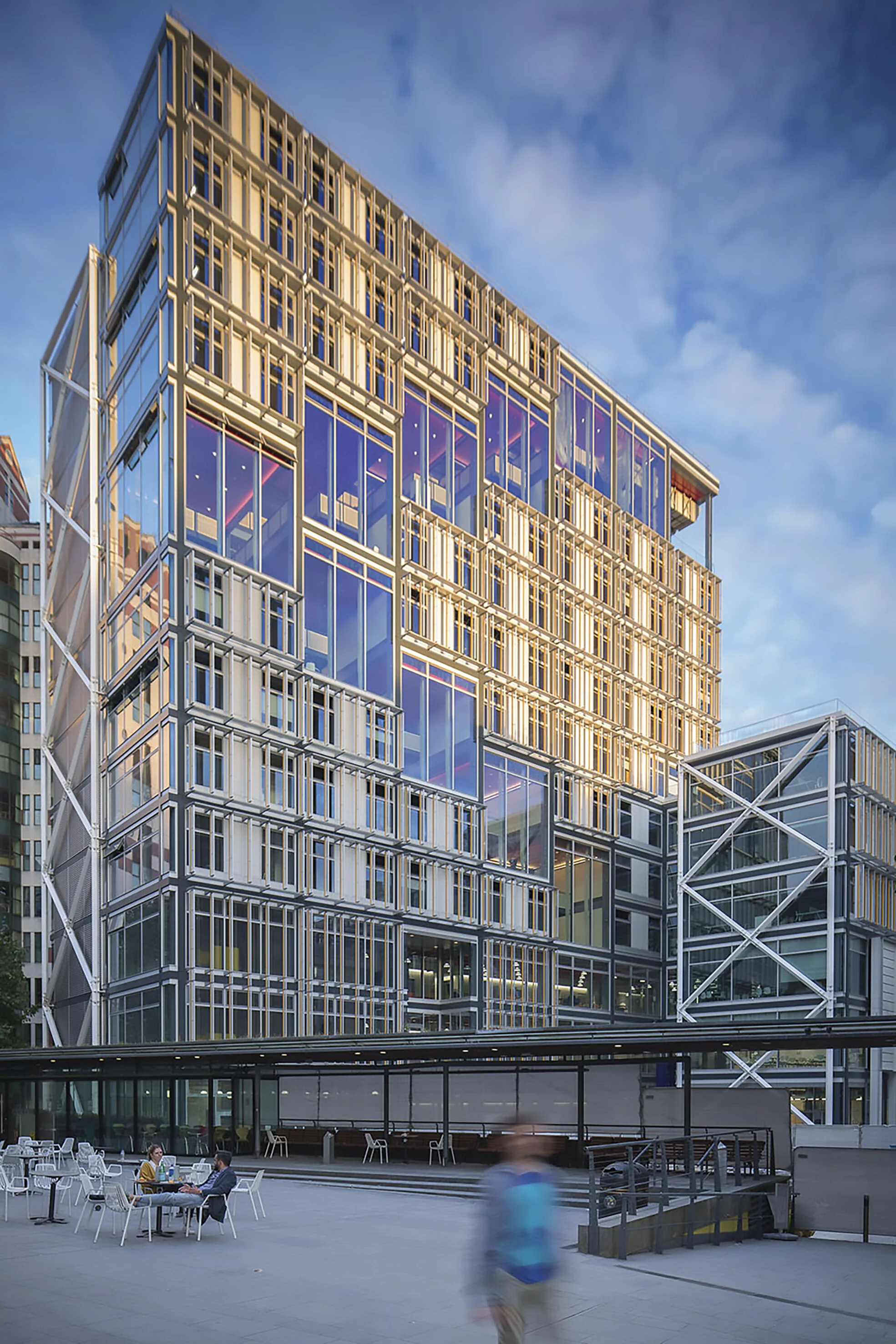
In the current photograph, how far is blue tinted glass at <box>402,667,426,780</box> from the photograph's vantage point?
58.6 meters

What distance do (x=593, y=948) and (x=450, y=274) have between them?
38357mm

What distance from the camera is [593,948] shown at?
6975 cm

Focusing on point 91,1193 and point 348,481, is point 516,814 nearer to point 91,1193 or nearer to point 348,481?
point 348,481

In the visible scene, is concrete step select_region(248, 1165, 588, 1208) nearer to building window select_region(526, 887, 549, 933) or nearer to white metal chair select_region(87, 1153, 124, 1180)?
white metal chair select_region(87, 1153, 124, 1180)

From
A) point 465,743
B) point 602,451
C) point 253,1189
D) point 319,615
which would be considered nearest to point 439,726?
point 465,743

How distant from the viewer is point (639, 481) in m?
81.2

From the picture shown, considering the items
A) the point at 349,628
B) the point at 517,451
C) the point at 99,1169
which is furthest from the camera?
the point at 517,451

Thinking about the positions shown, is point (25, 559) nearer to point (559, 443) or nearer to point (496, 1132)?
point (559, 443)

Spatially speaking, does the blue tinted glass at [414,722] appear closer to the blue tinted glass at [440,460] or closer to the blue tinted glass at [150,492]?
the blue tinted glass at [440,460]

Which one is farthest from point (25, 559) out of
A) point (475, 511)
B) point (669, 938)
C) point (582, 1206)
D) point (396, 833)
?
point (582, 1206)

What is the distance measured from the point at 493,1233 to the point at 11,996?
48.2 m

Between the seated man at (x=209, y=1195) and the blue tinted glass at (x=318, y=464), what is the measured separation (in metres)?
40.1

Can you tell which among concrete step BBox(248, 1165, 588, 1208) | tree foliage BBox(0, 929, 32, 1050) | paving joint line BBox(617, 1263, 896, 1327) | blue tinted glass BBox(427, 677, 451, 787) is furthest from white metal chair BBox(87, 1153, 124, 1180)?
blue tinted glass BBox(427, 677, 451, 787)

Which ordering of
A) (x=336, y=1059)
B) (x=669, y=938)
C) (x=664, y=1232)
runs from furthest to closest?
1. (x=669, y=938)
2. (x=336, y=1059)
3. (x=664, y=1232)
